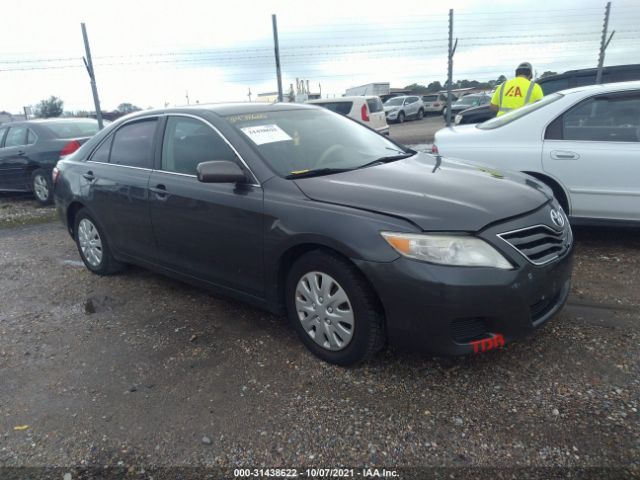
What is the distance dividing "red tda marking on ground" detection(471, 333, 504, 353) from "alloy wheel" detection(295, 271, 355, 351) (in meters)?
0.66

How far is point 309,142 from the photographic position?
11.7ft

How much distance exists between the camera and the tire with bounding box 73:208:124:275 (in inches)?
182

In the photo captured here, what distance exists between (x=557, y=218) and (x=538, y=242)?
39cm

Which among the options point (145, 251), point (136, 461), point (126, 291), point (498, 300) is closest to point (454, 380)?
point (498, 300)

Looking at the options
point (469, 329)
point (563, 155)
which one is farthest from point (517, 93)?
point (469, 329)

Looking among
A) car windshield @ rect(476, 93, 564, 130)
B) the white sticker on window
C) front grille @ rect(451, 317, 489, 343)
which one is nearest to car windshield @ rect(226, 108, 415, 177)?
the white sticker on window

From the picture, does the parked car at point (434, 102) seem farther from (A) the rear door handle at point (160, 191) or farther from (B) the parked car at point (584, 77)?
(A) the rear door handle at point (160, 191)

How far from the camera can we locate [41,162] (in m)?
8.34

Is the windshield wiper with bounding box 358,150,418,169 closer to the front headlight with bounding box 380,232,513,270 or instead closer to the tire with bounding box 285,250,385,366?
the tire with bounding box 285,250,385,366

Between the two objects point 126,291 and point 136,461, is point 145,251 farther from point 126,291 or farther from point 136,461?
point 136,461

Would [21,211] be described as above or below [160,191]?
below

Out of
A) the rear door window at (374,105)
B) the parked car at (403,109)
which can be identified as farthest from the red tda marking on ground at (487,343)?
the parked car at (403,109)

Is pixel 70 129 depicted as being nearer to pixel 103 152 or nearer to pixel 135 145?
pixel 103 152

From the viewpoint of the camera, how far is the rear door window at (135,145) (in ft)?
13.1
